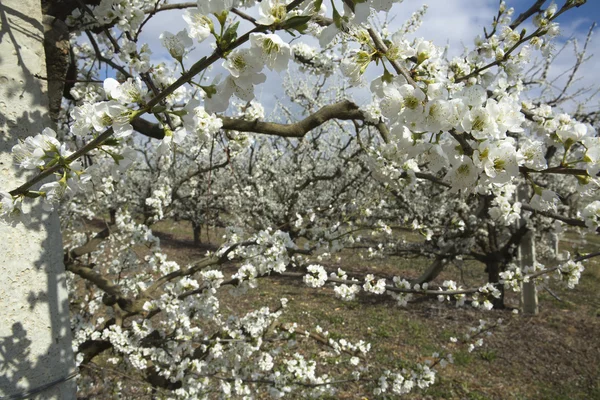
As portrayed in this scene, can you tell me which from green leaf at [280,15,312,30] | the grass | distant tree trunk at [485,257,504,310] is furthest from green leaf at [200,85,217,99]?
distant tree trunk at [485,257,504,310]

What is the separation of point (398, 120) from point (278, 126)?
102 cm

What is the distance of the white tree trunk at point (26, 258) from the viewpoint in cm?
113

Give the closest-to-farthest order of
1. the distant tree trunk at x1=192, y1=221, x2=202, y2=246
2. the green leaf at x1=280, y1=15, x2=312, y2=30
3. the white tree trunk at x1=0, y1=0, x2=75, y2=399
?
the green leaf at x1=280, y1=15, x2=312, y2=30, the white tree trunk at x1=0, y1=0, x2=75, y2=399, the distant tree trunk at x1=192, y1=221, x2=202, y2=246

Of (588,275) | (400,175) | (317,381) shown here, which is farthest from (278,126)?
(588,275)

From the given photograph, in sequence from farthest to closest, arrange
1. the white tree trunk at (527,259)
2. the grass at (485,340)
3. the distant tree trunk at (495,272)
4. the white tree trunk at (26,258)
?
the distant tree trunk at (495,272) → the white tree trunk at (527,259) → the grass at (485,340) → the white tree trunk at (26,258)

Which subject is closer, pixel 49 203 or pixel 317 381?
pixel 49 203

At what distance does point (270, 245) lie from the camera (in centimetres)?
253

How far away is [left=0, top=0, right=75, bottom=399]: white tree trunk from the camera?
113cm

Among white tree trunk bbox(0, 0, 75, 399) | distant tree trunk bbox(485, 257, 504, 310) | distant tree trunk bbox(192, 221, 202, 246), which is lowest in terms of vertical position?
white tree trunk bbox(0, 0, 75, 399)

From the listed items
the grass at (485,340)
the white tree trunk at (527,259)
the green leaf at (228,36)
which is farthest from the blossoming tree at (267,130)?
the white tree trunk at (527,259)

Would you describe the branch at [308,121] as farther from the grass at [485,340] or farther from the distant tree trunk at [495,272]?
the distant tree trunk at [495,272]

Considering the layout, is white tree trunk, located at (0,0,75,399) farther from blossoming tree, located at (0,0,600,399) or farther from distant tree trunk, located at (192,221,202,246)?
distant tree trunk, located at (192,221,202,246)

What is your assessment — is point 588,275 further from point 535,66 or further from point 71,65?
point 71,65

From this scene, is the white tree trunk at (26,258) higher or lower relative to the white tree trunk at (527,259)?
lower
